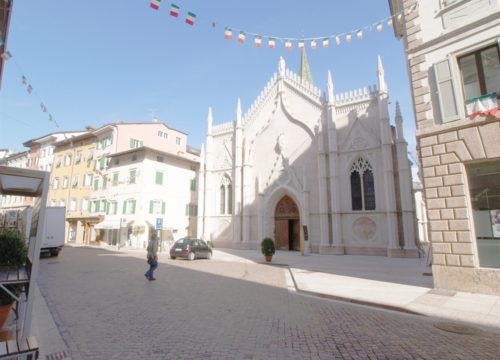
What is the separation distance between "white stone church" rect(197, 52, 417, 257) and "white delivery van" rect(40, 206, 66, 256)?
13.2 metres

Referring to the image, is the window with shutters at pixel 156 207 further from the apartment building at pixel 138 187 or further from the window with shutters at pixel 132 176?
the window with shutters at pixel 132 176

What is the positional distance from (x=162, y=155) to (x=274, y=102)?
13.7 metres

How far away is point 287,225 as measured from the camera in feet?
86.6

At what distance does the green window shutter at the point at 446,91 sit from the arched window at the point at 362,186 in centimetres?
1346

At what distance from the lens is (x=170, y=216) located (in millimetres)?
→ 32000

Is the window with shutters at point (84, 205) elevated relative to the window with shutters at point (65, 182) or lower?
lower

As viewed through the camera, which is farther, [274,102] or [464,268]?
[274,102]

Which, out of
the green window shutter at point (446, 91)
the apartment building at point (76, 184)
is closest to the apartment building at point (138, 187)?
the apartment building at point (76, 184)

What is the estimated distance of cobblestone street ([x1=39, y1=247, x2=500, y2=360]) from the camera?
4457 mm

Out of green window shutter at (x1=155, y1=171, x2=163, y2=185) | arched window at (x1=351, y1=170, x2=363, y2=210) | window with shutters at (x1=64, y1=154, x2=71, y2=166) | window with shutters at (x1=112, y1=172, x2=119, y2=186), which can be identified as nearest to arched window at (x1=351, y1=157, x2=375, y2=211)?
arched window at (x1=351, y1=170, x2=363, y2=210)

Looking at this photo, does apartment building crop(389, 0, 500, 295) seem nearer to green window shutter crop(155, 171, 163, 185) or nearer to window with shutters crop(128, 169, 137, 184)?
green window shutter crop(155, 171, 163, 185)

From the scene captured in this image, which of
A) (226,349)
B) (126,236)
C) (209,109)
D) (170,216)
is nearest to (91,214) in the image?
(126,236)

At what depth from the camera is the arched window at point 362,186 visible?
22156 mm

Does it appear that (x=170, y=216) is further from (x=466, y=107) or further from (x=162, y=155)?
(x=466, y=107)
